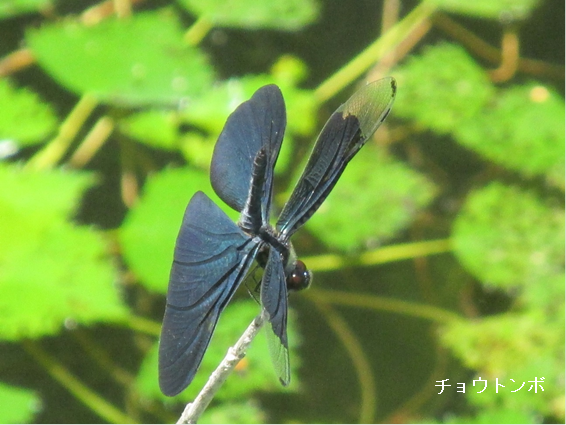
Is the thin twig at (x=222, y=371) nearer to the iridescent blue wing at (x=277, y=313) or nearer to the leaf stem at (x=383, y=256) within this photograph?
the iridescent blue wing at (x=277, y=313)

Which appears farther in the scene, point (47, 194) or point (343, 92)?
point (343, 92)

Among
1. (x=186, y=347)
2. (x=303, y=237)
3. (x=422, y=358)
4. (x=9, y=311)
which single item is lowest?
(x=422, y=358)

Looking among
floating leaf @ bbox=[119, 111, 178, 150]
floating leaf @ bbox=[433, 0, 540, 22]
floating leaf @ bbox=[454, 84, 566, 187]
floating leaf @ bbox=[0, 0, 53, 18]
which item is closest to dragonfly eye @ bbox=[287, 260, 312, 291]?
floating leaf @ bbox=[119, 111, 178, 150]

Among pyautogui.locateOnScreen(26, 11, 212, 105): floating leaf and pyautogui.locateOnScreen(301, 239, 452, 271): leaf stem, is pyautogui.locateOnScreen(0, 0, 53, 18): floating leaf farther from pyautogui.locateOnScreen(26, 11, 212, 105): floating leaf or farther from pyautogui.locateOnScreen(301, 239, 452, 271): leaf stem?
pyautogui.locateOnScreen(301, 239, 452, 271): leaf stem

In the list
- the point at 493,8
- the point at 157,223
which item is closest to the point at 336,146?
the point at 157,223

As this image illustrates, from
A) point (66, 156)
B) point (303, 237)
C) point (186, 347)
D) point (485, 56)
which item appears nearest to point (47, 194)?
point (66, 156)

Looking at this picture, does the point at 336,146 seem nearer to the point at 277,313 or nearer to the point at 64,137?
the point at 277,313

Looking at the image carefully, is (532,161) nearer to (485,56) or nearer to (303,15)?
(485,56)
